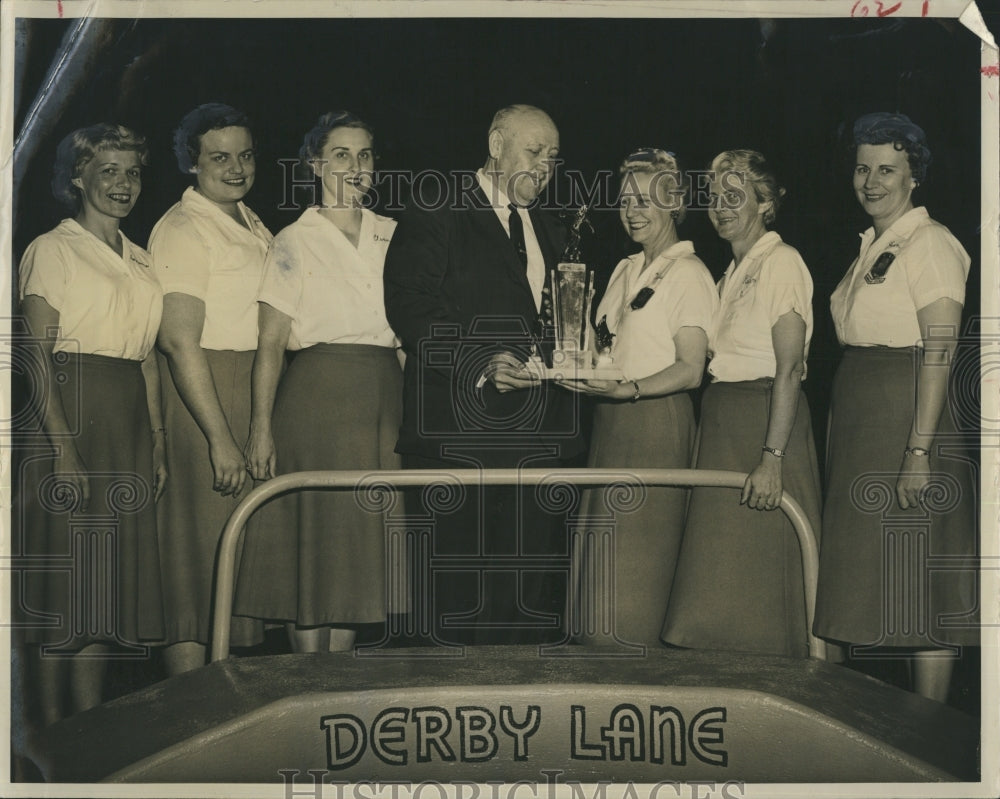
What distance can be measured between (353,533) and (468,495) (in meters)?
0.39

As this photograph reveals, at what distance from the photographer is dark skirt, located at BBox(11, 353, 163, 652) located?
4.41 metres

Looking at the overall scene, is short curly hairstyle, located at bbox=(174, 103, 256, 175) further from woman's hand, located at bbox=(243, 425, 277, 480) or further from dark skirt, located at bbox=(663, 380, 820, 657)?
dark skirt, located at bbox=(663, 380, 820, 657)

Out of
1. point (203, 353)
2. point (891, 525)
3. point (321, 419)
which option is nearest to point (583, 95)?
point (321, 419)

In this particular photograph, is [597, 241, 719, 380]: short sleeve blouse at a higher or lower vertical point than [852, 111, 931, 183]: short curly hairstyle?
lower

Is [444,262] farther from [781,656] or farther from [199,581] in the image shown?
[781,656]

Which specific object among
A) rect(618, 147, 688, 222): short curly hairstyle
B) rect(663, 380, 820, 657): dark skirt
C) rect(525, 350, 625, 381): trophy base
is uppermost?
rect(618, 147, 688, 222): short curly hairstyle

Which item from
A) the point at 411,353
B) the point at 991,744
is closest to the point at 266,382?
the point at 411,353

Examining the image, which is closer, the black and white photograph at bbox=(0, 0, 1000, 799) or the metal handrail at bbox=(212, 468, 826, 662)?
the metal handrail at bbox=(212, 468, 826, 662)

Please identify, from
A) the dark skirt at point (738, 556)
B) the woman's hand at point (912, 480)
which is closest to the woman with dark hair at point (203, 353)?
the dark skirt at point (738, 556)

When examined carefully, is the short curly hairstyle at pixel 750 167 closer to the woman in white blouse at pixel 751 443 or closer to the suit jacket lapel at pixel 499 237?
the woman in white blouse at pixel 751 443

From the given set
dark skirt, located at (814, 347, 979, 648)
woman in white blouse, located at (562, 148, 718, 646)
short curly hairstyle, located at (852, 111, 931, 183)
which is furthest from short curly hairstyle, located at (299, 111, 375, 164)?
dark skirt, located at (814, 347, 979, 648)

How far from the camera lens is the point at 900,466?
448 centimetres

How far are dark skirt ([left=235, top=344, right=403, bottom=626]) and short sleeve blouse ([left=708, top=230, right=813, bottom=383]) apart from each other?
112cm

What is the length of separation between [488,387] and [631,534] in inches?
25.9
